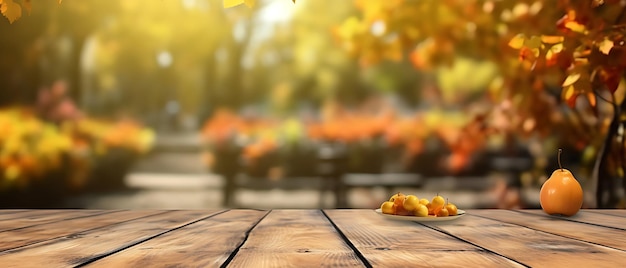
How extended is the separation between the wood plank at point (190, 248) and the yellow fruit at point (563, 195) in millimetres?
813

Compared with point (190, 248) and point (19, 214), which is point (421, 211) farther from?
point (19, 214)

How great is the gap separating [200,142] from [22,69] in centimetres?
169

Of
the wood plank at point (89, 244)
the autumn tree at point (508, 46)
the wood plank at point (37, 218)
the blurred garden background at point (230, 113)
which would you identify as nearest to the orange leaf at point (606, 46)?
the autumn tree at point (508, 46)

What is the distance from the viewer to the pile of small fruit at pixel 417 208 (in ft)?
4.90

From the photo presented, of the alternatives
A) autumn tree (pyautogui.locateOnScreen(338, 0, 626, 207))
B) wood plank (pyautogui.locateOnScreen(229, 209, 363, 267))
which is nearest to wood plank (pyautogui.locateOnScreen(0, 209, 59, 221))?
wood plank (pyautogui.locateOnScreen(229, 209, 363, 267))

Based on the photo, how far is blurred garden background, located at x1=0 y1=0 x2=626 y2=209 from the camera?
514 centimetres

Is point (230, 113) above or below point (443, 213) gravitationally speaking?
above

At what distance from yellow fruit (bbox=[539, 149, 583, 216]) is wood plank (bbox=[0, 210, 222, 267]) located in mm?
960

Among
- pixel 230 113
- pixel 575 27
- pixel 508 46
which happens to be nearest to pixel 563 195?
pixel 575 27

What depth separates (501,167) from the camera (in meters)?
5.29

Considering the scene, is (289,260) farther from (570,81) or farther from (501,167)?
(501,167)

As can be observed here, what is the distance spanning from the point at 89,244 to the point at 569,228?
3.42 ft

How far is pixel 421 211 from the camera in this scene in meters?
1.49

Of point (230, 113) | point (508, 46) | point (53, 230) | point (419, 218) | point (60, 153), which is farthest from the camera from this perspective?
point (230, 113)
